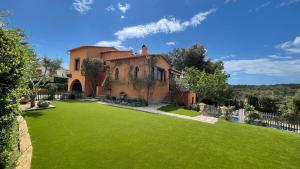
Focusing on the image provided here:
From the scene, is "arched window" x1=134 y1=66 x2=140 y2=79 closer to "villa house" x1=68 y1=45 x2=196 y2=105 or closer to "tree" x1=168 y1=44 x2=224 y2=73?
"villa house" x1=68 y1=45 x2=196 y2=105

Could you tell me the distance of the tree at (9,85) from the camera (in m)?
4.15

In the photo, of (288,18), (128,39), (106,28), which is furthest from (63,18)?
(288,18)

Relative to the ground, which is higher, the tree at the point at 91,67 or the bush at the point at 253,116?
the tree at the point at 91,67

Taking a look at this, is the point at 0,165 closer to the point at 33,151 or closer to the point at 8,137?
the point at 8,137

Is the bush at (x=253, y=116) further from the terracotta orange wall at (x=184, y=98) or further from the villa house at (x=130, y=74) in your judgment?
the villa house at (x=130, y=74)

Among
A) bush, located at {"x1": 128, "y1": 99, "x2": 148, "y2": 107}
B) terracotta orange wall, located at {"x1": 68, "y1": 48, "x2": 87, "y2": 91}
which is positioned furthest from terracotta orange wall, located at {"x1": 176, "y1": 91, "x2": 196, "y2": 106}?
terracotta orange wall, located at {"x1": 68, "y1": 48, "x2": 87, "y2": 91}

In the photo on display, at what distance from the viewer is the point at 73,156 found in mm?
6426

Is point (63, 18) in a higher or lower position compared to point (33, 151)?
higher

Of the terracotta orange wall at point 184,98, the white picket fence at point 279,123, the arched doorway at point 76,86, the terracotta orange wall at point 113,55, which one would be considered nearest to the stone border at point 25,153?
the terracotta orange wall at point 113,55

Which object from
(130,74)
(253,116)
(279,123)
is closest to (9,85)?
(130,74)

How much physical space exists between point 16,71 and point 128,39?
1396 inches

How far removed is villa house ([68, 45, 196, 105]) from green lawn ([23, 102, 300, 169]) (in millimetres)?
12497

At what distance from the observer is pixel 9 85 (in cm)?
434

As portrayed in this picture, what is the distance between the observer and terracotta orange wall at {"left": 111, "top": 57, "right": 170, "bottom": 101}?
77.0ft
